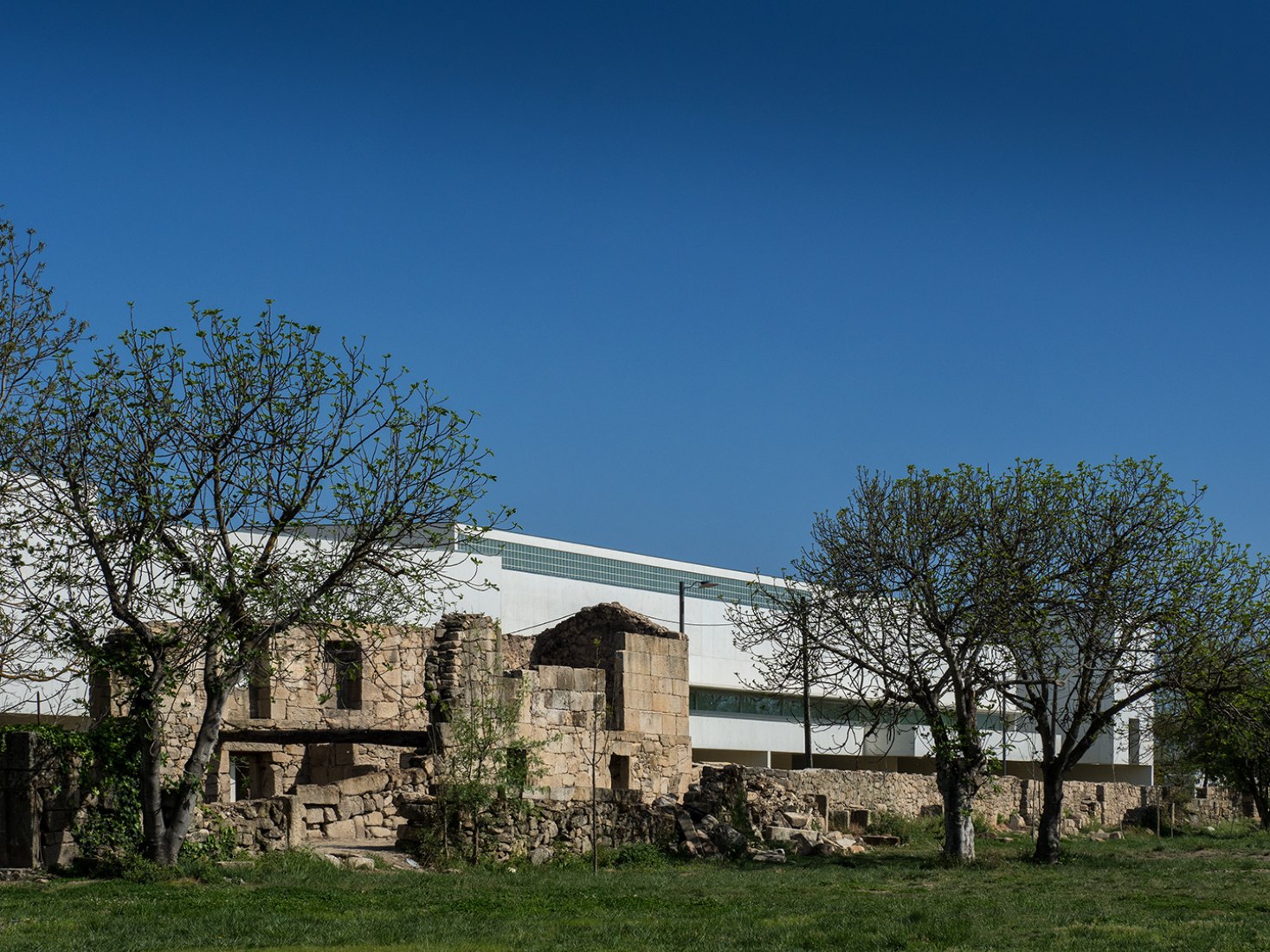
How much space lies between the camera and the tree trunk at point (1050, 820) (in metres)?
25.0

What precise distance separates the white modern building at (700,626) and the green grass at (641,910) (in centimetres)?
2723

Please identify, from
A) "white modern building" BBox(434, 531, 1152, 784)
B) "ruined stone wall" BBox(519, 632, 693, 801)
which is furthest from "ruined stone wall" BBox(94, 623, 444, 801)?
"white modern building" BBox(434, 531, 1152, 784)

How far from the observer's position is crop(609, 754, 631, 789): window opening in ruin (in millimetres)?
29016

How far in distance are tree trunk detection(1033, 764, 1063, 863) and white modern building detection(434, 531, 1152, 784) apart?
22.7 metres

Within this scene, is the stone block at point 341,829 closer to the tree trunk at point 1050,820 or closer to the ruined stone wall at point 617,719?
the ruined stone wall at point 617,719

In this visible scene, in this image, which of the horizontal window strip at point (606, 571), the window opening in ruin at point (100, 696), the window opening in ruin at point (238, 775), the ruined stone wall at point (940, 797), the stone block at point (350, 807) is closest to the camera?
the window opening in ruin at point (100, 696)

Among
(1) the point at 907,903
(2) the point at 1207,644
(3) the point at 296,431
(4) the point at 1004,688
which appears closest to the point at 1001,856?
(4) the point at 1004,688

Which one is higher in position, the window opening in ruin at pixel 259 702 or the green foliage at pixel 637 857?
the window opening in ruin at pixel 259 702

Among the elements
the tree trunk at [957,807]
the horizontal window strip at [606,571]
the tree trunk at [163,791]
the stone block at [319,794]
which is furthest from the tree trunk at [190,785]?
the horizontal window strip at [606,571]

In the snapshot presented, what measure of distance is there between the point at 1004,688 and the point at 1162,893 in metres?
7.97

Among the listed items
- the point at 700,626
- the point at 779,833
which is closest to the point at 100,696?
the point at 779,833

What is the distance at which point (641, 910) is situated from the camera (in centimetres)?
1581

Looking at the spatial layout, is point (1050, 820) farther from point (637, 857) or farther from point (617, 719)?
point (617, 719)

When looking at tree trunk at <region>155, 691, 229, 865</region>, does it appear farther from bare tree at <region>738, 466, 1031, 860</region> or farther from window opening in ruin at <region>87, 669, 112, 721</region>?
bare tree at <region>738, 466, 1031, 860</region>
